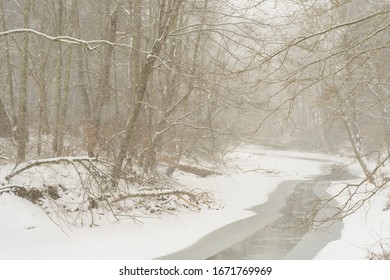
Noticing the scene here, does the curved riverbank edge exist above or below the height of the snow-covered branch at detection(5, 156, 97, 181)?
below

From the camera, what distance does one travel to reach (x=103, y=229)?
1089 centimetres

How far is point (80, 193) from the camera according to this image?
452 inches

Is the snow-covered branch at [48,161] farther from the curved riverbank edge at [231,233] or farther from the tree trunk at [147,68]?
the curved riverbank edge at [231,233]

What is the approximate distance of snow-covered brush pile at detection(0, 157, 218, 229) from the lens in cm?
1008

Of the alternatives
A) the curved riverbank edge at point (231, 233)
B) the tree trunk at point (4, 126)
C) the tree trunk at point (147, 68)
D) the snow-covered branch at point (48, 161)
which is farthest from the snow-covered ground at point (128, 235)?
the tree trunk at point (4, 126)

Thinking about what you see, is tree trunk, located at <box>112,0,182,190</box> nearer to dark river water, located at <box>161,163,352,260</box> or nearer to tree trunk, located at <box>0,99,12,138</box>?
dark river water, located at <box>161,163,352,260</box>

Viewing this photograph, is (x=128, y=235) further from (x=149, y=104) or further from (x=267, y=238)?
(x=149, y=104)

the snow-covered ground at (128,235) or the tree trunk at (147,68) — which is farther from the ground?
the tree trunk at (147,68)

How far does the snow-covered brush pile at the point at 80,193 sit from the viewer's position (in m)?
10.1

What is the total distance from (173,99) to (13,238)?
9.63 metres

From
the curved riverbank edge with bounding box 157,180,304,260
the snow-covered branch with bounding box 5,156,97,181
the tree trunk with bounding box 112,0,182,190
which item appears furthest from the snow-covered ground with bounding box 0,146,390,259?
the tree trunk with bounding box 112,0,182,190

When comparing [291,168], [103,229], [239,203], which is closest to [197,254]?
[103,229]

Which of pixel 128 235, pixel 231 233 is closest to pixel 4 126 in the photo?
pixel 128 235

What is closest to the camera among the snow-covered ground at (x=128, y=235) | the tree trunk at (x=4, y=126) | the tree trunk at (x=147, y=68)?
the snow-covered ground at (x=128, y=235)
